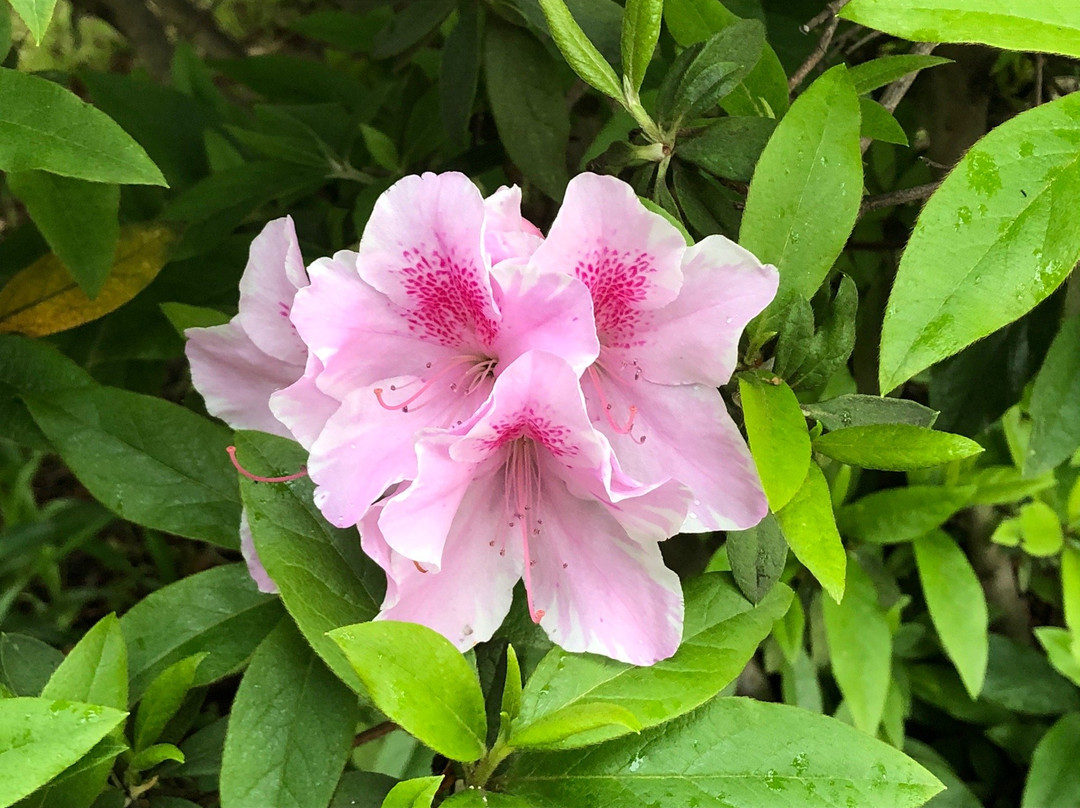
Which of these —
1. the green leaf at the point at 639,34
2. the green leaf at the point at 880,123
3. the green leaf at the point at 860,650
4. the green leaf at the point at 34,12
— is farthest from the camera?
the green leaf at the point at 860,650

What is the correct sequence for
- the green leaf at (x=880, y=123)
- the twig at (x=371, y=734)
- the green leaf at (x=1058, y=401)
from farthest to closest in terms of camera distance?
the green leaf at (x=1058, y=401), the twig at (x=371, y=734), the green leaf at (x=880, y=123)

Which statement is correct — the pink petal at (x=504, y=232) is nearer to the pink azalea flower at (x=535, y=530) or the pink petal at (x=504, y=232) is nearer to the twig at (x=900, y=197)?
the pink azalea flower at (x=535, y=530)

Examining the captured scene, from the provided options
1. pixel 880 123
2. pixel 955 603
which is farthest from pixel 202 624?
pixel 955 603

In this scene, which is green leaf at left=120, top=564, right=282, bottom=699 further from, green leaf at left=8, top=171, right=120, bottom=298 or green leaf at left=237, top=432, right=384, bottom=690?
green leaf at left=8, top=171, right=120, bottom=298

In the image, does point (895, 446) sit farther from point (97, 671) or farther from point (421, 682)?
point (97, 671)

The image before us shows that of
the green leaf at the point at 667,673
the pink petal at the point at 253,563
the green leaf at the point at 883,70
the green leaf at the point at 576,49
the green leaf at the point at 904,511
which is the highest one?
the green leaf at the point at 576,49

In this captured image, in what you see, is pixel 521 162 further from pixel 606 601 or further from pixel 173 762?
pixel 173 762

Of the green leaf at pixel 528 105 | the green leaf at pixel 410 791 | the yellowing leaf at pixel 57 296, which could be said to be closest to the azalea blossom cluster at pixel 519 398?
the green leaf at pixel 410 791
